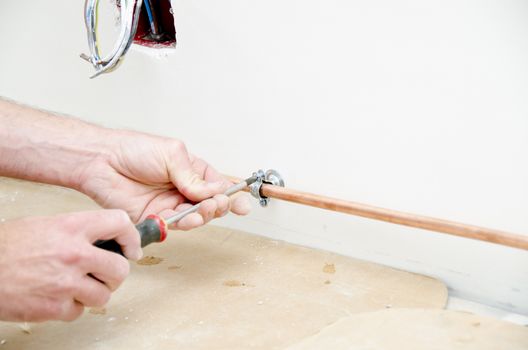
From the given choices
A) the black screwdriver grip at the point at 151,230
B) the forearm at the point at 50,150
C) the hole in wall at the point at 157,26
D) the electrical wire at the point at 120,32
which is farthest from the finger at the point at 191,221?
the hole in wall at the point at 157,26

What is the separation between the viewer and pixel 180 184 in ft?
3.53

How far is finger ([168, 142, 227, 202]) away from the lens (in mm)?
1061

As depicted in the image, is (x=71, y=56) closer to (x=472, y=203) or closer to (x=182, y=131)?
(x=182, y=131)

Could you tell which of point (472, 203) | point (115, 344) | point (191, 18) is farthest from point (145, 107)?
point (472, 203)

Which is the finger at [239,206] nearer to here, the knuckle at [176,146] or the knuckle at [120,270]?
the knuckle at [176,146]

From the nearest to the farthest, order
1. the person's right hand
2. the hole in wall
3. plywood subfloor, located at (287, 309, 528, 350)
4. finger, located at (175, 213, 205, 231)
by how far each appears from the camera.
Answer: the person's right hand, plywood subfloor, located at (287, 309, 528, 350), finger, located at (175, 213, 205, 231), the hole in wall

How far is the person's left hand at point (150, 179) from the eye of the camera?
3.51 feet

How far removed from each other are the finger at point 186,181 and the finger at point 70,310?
29cm

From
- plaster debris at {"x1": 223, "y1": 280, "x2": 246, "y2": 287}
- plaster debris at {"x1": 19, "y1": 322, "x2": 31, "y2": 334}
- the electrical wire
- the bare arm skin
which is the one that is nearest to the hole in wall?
the electrical wire

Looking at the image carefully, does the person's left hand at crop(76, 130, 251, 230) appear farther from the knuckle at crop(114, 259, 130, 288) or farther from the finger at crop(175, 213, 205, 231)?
the knuckle at crop(114, 259, 130, 288)

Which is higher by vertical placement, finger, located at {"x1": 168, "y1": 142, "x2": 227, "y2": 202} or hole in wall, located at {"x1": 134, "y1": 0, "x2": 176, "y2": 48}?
hole in wall, located at {"x1": 134, "y1": 0, "x2": 176, "y2": 48}

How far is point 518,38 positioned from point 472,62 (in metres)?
0.07

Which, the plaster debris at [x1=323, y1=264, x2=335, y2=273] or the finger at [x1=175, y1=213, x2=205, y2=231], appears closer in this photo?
the finger at [x1=175, y1=213, x2=205, y2=231]

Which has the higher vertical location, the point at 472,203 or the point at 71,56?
the point at 71,56
